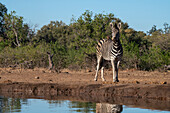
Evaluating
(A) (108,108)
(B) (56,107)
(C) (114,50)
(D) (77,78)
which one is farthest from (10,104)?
(D) (77,78)

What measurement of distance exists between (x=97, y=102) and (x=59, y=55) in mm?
14937

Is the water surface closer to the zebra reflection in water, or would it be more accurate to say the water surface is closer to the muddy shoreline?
the zebra reflection in water

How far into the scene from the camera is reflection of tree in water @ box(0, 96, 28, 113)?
9218 millimetres

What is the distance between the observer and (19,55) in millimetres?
25453

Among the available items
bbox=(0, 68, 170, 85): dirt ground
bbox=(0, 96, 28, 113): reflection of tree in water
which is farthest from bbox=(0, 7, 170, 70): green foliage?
bbox=(0, 96, 28, 113): reflection of tree in water

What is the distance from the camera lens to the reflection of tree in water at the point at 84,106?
8938 millimetres

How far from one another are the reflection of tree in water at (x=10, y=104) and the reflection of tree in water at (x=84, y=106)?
1.48m

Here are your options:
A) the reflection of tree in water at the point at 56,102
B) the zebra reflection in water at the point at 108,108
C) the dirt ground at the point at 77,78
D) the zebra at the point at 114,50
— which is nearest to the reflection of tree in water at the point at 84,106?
the zebra reflection in water at the point at 108,108

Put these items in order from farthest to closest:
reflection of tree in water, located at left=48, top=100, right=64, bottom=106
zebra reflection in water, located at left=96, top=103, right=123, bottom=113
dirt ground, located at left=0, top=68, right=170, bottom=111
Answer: dirt ground, located at left=0, top=68, right=170, bottom=111 < reflection of tree in water, located at left=48, top=100, right=64, bottom=106 < zebra reflection in water, located at left=96, top=103, right=123, bottom=113

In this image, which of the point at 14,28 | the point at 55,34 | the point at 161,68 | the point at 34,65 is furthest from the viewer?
the point at 55,34

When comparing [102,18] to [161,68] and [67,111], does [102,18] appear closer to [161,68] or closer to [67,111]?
[161,68]

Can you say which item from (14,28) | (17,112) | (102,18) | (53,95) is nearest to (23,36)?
(14,28)

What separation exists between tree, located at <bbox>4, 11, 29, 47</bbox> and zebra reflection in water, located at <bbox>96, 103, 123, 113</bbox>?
1036 inches

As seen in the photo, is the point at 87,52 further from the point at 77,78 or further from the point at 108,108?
the point at 108,108
